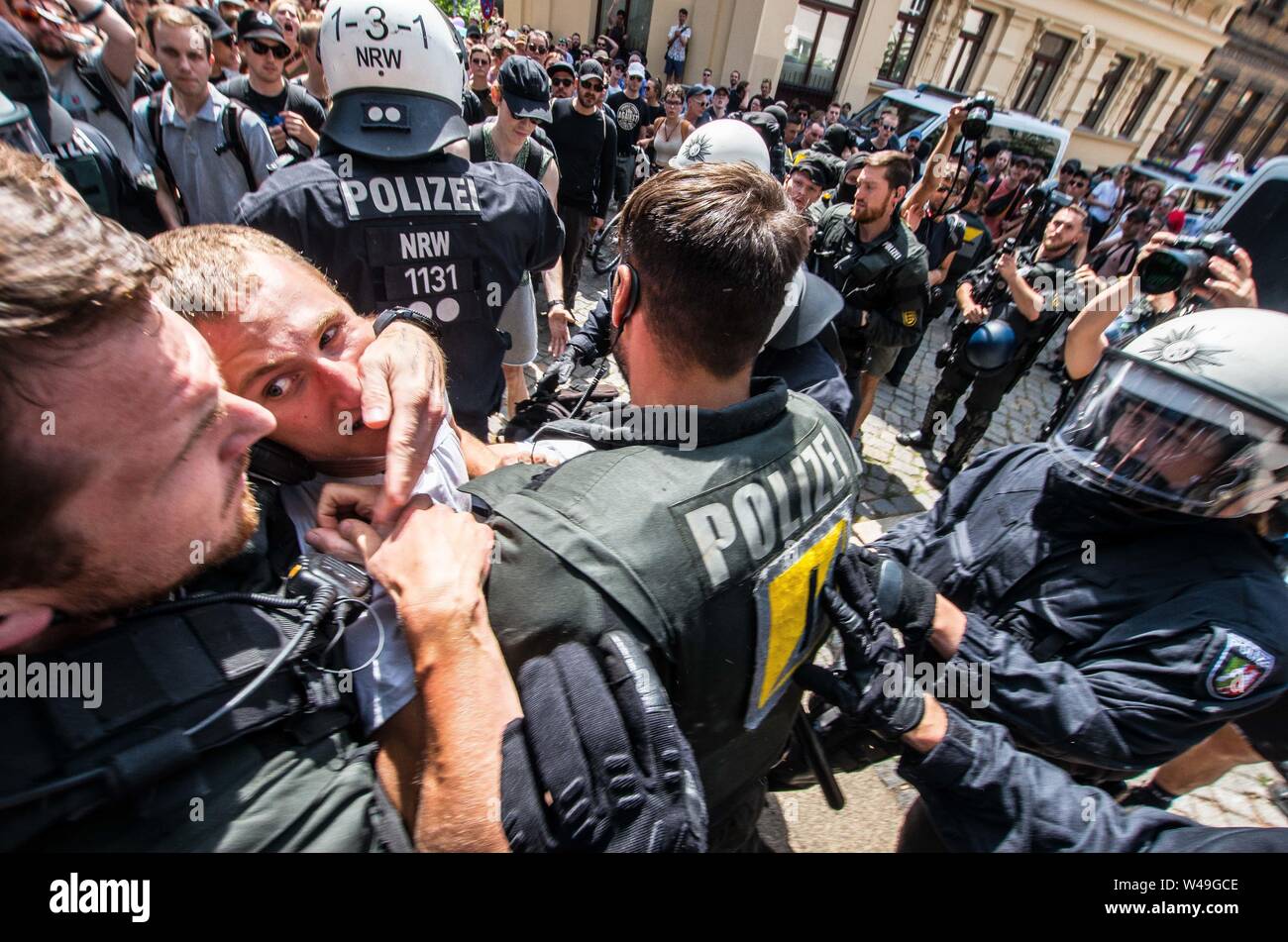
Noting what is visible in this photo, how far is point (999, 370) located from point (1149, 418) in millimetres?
3164

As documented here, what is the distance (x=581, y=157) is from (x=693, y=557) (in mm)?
5753

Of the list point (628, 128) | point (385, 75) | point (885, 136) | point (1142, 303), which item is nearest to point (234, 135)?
point (385, 75)

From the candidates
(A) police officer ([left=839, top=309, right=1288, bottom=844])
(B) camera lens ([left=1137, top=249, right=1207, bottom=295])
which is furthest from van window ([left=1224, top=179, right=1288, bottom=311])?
(A) police officer ([left=839, top=309, right=1288, bottom=844])

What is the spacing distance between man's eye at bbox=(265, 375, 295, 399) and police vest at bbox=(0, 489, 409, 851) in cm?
47

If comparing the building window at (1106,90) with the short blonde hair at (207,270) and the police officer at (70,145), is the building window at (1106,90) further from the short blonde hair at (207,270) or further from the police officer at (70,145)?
the short blonde hair at (207,270)

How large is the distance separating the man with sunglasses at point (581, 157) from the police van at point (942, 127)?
7.74 m

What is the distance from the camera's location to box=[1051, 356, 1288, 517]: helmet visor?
1611 millimetres

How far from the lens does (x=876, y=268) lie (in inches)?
166

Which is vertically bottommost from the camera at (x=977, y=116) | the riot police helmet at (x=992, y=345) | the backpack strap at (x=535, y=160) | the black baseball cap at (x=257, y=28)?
the riot police helmet at (x=992, y=345)

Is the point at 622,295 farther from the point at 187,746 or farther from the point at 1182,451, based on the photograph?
the point at 1182,451

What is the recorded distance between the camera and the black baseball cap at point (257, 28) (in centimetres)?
390

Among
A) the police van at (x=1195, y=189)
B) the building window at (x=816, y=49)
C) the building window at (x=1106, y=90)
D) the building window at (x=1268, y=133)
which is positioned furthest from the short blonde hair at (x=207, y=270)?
the building window at (x=1268, y=133)

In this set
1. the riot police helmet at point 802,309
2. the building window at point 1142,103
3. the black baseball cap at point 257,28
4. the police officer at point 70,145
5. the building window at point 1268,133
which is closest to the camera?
the riot police helmet at point 802,309

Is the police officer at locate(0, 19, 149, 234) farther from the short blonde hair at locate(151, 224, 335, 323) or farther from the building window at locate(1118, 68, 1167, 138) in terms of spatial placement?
the building window at locate(1118, 68, 1167, 138)
